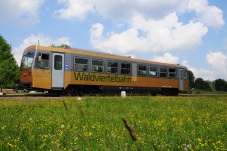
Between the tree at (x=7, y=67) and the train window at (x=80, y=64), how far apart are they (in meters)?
23.8

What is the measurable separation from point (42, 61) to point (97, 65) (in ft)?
15.4

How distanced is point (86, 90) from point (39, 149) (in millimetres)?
17555

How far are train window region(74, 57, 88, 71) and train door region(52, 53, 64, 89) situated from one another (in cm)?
119

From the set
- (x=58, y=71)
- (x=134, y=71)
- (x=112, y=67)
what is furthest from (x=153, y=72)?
(x=58, y=71)

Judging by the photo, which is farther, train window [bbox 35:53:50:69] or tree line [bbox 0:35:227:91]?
tree line [bbox 0:35:227:91]

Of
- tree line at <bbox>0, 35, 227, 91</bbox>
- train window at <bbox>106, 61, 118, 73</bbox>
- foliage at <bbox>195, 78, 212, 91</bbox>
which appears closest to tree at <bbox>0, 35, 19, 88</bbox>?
tree line at <bbox>0, 35, 227, 91</bbox>

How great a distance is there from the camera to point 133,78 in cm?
2491

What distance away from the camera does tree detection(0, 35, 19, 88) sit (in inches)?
1618

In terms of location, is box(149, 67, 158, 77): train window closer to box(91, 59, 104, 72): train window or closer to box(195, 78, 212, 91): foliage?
box(91, 59, 104, 72): train window

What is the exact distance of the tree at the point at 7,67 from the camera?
41.1m

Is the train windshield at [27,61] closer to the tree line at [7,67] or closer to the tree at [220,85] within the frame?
the tree line at [7,67]

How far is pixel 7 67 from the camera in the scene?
41.4 m

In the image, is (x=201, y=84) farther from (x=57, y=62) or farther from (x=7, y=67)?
(x=57, y=62)

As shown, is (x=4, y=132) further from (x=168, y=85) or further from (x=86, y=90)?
(x=168, y=85)
